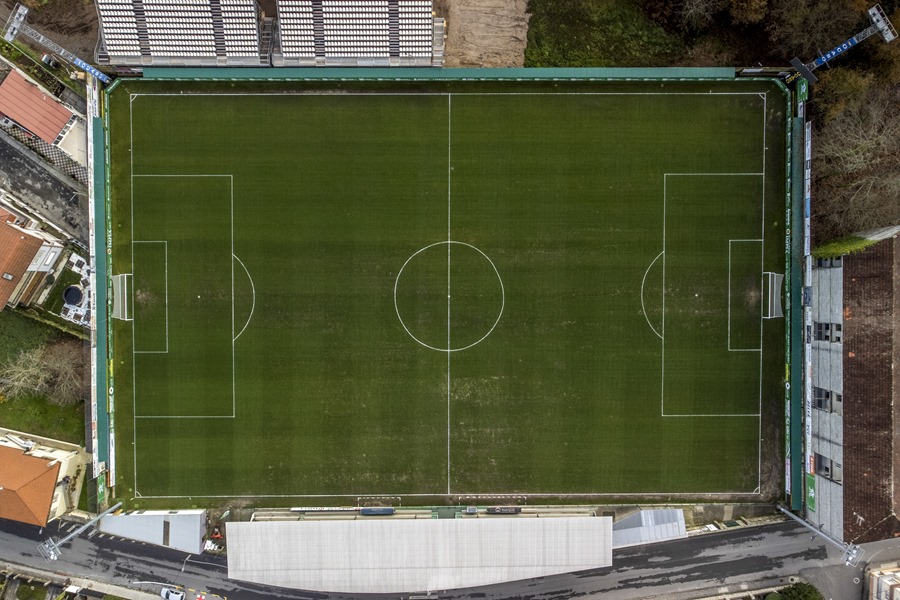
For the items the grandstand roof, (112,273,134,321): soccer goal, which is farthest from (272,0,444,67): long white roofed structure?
the grandstand roof

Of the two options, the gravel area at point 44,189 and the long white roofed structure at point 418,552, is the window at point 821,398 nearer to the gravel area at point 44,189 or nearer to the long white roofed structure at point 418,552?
the long white roofed structure at point 418,552

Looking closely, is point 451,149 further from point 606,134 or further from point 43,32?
point 43,32

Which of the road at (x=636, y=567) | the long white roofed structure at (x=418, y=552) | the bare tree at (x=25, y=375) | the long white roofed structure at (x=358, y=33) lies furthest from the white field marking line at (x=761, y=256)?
the bare tree at (x=25, y=375)

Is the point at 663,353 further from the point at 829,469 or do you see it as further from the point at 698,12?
the point at 698,12

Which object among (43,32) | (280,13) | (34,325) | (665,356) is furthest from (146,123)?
(665,356)

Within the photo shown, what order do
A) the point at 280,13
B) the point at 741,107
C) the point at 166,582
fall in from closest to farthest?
the point at 280,13, the point at 741,107, the point at 166,582

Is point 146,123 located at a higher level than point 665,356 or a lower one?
higher

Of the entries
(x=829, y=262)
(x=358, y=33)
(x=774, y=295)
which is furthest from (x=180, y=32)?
(x=829, y=262)
